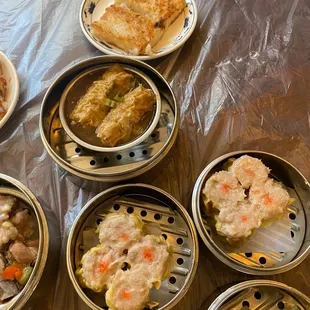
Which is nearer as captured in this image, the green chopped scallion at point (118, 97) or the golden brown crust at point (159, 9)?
the green chopped scallion at point (118, 97)

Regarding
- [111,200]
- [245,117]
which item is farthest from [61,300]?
[245,117]

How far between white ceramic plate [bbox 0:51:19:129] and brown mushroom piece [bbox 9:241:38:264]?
707 millimetres

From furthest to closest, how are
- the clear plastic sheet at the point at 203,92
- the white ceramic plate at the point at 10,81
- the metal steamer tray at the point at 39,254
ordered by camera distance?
the white ceramic plate at the point at 10,81 < the clear plastic sheet at the point at 203,92 < the metal steamer tray at the point at 39,254

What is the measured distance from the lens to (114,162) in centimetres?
168

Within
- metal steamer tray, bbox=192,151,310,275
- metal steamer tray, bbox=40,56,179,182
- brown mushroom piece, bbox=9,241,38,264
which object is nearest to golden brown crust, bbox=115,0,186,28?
metal steamer tray, bbox=40,56,179,182

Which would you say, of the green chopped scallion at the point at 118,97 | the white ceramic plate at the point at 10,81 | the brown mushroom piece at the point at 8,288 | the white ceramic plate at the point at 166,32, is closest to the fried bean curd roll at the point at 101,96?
the green chopped scallion at the point at 118,97

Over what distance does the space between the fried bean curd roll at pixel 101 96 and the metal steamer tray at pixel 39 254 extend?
404mm

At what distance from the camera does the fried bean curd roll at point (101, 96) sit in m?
1.70

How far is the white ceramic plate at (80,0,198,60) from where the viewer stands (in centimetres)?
198

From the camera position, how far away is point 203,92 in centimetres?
198

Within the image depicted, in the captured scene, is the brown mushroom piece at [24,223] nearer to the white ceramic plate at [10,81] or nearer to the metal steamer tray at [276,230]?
the white ceramic plate at [10,81]

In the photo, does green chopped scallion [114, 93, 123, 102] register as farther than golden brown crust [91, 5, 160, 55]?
No

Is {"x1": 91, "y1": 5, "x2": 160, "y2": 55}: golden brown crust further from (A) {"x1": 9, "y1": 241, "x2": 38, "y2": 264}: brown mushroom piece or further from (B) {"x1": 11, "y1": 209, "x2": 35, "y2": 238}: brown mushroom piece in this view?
(A) {"x1": 9, "y1": 241, "x2": 38, "y2": 264}: brown mushroom piece

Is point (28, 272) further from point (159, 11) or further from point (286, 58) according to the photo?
point (286, 58)
